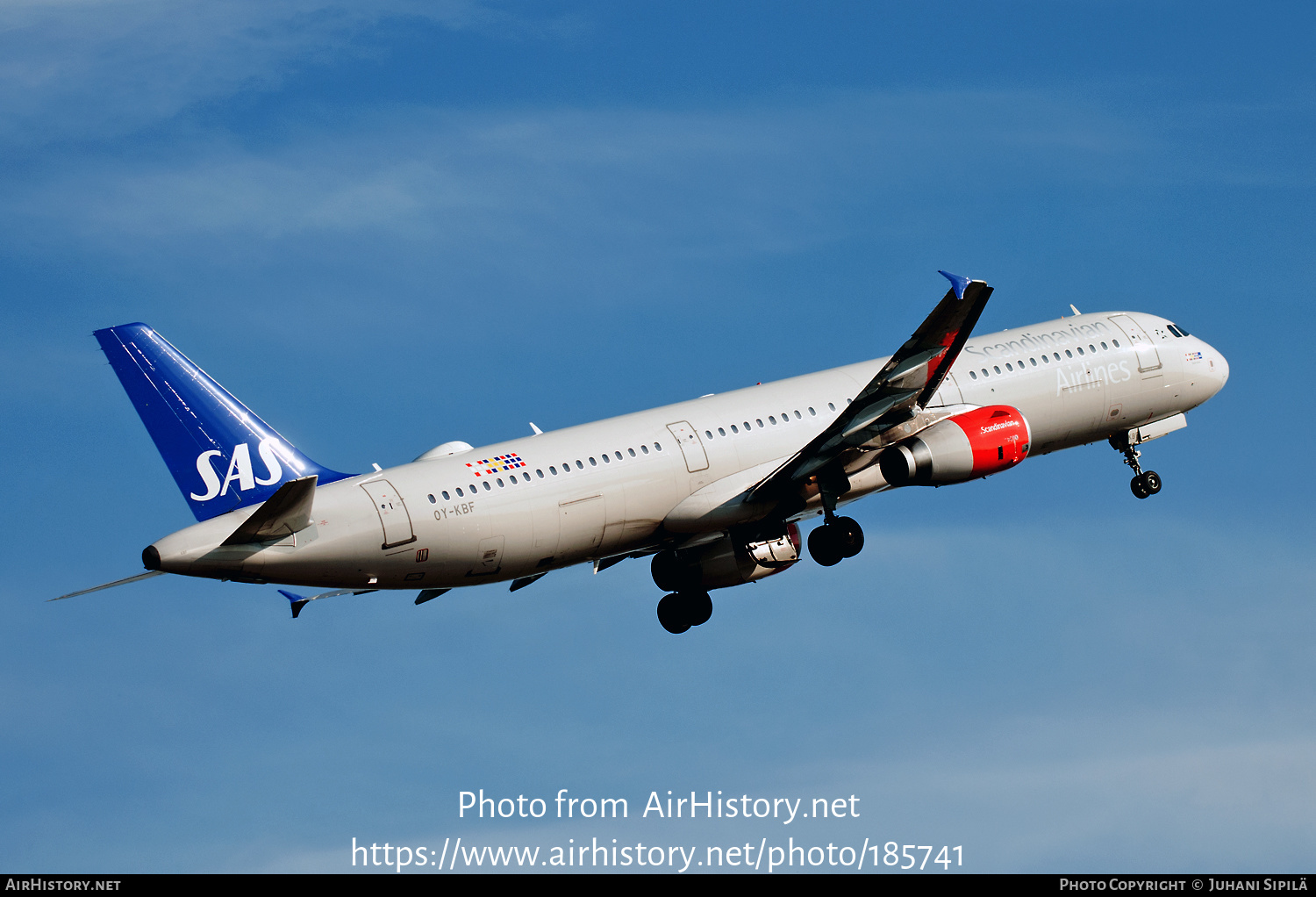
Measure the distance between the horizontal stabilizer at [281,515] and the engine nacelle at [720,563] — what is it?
13014 mm

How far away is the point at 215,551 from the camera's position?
40.8 m

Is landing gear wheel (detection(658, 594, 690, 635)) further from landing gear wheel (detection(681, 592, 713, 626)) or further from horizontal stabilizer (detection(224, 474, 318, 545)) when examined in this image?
horizontal stabilizer (detection(224, 474, 318, 545))

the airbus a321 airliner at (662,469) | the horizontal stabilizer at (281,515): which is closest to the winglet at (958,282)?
the airbus a321 airliner at (662,469)

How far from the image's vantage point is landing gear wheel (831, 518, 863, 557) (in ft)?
158

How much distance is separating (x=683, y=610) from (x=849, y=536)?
244 inches

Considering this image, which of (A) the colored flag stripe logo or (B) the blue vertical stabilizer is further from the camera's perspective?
(A) the colored flag stripe logo

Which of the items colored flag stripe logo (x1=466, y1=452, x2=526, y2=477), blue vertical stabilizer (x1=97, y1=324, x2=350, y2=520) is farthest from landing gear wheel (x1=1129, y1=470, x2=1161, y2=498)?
blue vertical stabilizer (x1=97, y1=324, x2=350, y2=520)

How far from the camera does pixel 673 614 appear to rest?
52000mm

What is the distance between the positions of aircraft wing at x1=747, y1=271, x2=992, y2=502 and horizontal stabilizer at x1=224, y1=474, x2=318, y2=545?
37.9 feet

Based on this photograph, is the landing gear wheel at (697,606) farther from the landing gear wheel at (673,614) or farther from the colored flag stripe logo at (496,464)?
the colored flag stripe logo at (496,464)

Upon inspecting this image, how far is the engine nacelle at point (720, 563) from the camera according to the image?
168ft

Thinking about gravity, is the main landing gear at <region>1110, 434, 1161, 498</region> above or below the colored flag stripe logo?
above

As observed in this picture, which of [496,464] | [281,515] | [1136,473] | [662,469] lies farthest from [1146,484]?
[281,515]
